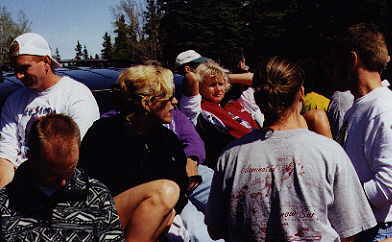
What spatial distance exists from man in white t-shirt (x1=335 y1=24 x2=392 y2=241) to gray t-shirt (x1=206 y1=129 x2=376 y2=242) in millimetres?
307

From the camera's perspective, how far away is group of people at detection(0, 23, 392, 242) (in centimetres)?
207

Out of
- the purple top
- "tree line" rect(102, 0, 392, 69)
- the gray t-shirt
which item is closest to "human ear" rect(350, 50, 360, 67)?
the gray t-shirt

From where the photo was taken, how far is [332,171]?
202 cm

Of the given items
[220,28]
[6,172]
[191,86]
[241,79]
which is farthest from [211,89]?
[220,28]

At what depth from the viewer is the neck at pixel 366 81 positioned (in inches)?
101

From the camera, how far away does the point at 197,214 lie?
11.6 ft

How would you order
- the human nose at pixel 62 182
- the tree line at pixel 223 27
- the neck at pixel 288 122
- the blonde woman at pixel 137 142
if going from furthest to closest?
1. the tree line at pixel 223 27
2. the blonde woman at pixel 137 142
3. the human nose at pixel 62 182
4. the neck at pixel 288 122

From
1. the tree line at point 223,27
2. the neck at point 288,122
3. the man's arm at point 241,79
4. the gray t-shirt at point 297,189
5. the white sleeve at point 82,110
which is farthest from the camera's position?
the tree line at point 223,27

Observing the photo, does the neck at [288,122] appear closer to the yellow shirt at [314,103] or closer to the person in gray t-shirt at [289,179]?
the person in gray t-shirt at [289,179]

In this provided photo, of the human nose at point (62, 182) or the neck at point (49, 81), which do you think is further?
the neck at point (49, 81)

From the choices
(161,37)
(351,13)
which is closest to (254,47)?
(161,37)

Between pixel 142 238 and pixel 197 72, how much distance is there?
214cm

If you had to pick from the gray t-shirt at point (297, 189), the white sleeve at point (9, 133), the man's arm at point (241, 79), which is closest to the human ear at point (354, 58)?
the gray t-shirt at point (297, 189)

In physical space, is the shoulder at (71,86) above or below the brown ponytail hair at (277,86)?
below
